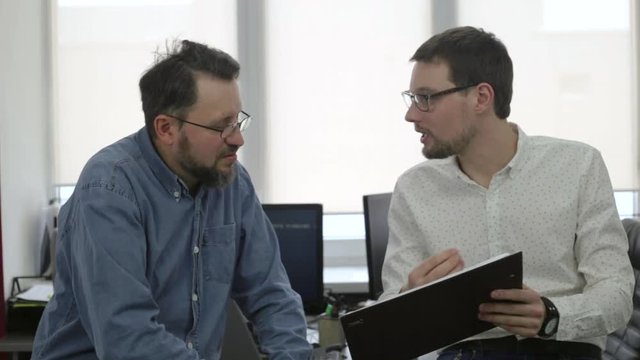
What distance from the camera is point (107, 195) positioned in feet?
5.48

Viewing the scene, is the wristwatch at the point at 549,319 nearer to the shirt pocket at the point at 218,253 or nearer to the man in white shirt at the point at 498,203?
the man in white shirt at the point at 498,203

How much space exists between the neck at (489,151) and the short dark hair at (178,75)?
0.68 meters

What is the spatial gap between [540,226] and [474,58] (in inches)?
18.8

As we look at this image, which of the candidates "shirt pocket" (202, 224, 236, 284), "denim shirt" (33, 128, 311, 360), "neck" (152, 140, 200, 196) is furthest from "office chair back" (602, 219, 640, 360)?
"neck" (152, 140, 200, 196)

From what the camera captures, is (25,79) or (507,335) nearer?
(507,335)

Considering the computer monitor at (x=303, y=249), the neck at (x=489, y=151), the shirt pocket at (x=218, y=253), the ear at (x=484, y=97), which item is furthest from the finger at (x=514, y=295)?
the computer monitor at (x=303, y=249)

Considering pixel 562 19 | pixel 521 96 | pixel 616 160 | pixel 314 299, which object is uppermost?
pixel 562 19

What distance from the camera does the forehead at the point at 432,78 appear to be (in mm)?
2018

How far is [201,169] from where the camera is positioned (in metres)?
1.83

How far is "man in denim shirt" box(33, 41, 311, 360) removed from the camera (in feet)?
5.33

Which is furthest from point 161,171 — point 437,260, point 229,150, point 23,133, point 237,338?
point 23,133

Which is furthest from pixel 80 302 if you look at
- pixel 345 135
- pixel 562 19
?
pixel 562 19

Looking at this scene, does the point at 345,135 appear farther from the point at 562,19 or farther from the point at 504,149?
the point at 504,149

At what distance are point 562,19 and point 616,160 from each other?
78 cm
